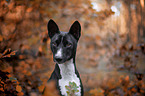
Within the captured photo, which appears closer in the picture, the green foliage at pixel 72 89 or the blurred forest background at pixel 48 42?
the green foliage at pixel 72 89

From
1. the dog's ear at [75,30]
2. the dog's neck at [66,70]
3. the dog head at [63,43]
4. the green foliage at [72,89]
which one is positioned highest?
the dog's ear at [75,30]

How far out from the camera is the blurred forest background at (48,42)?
2967mm

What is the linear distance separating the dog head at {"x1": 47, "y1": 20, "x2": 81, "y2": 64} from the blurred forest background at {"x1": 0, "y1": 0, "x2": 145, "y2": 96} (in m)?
0.48

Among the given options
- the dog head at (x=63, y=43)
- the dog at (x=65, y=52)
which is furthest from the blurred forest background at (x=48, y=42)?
the dog head at (x=63, y=43)

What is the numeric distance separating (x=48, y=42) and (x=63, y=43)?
7.39 feet

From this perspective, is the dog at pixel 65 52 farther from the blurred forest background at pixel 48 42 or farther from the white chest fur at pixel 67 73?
the blurred forest background at pixel 48 42

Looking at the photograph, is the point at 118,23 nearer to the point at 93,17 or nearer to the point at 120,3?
the point at 120,3

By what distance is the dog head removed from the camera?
1915mm

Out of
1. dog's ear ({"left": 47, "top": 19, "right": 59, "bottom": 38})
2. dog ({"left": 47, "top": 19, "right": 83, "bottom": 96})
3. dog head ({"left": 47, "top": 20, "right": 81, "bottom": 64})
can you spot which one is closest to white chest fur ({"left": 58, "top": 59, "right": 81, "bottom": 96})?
dog ({"left": 47, "top": 19, "right": 83, "bottom": 96})

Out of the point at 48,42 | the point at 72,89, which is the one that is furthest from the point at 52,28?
the point at 48,42

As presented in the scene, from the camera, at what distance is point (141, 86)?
12.8ft

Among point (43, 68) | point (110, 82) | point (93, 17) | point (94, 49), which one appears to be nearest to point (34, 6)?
point (93, 17)

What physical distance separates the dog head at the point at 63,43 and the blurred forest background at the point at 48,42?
1.56 feet

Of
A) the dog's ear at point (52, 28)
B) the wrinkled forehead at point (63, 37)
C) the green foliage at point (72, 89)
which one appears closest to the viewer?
the green foliage at point (72, 89)
